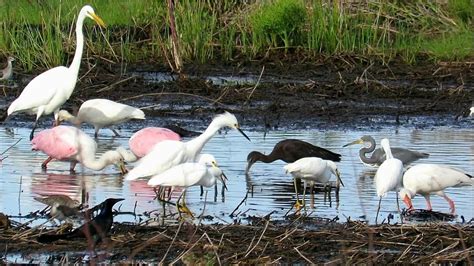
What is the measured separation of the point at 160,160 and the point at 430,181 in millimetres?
2153

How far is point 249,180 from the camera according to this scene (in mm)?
11289

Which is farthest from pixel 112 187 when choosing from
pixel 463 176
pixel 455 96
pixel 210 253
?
pixel 455 96

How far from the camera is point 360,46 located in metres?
19.4

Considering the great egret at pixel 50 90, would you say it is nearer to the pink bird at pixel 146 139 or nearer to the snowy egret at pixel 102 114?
the snowy egret at pixel 102 114

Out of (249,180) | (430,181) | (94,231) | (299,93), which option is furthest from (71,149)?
(299,93)

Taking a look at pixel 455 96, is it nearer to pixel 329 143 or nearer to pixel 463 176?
pixel 329 143

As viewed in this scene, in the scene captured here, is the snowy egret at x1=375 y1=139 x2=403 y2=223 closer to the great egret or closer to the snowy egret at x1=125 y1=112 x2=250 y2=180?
the snowy egret at x1=125 y1=112 x2=250 y2=180

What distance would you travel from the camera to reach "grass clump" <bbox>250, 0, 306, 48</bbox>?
63.5ft

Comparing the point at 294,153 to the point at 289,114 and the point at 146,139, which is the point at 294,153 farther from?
the point at 289,114

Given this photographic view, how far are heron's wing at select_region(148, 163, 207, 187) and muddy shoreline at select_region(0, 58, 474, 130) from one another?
17.8 feet

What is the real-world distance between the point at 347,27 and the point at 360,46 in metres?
0.38

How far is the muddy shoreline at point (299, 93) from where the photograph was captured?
1552cm

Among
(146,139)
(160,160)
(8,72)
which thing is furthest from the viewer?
(8,72)

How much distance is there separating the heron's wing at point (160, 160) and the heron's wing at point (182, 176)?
1.63 feet
